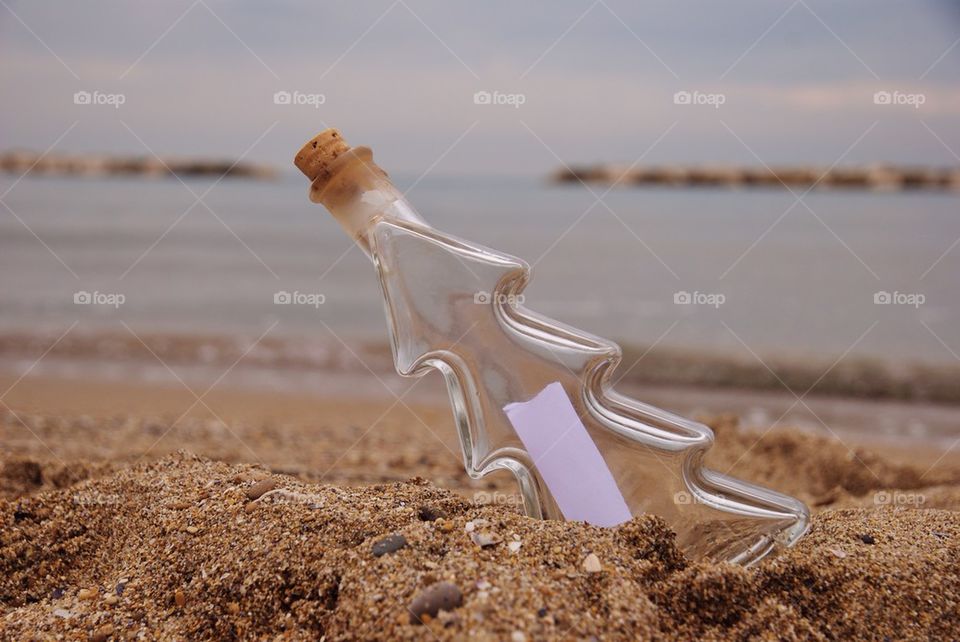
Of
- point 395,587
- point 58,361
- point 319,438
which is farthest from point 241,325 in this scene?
point 395,587

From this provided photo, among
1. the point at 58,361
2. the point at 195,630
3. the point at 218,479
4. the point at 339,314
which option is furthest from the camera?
the point at 339,314

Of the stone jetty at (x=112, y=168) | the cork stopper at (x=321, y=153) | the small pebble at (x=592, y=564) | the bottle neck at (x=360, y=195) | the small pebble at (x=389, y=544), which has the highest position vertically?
the stone jetty at (x=112, y=168)

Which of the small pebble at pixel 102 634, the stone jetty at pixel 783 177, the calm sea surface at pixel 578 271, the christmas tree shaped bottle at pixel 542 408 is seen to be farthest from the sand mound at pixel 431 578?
the stone jetty at pixel 783 177

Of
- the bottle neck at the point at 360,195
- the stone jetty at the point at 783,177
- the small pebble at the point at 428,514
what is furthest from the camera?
the stone jetty at the point at 783,177

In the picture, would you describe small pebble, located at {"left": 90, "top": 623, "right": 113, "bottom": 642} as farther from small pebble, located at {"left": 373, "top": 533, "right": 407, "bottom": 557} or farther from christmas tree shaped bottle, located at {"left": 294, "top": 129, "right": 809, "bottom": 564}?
christmas tree shaped bottle, located at {"left": 294, "top": 129, "right": 809, "bottom": 564}

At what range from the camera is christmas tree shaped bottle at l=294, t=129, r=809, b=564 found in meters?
1.73

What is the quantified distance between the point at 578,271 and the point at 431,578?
12264 mm

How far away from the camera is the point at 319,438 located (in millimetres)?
4285

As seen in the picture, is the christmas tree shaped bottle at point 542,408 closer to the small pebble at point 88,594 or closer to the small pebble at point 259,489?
the small pebble at point 259,489

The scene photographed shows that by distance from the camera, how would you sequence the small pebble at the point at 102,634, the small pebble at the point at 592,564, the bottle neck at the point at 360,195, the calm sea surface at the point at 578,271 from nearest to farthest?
the small pebble at the point at 592,564 → the small pebble at the point at 102,634 → the bottle neck at the point at 360,195 → the calm sea surface at the point at 578,271

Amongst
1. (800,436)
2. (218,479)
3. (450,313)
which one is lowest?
(800,436)

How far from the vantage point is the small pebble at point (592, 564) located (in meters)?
1.49

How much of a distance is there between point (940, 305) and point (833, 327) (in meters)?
2.09

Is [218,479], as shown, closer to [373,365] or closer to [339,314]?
[373,365]
